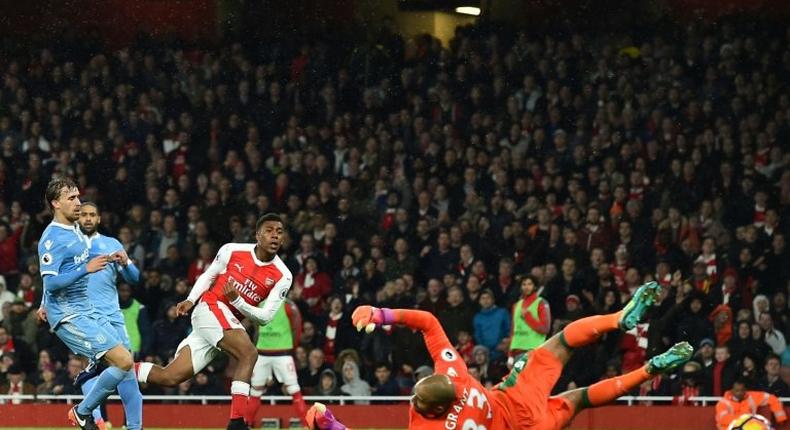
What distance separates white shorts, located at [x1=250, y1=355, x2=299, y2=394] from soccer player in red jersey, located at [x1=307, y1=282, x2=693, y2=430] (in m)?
4.66

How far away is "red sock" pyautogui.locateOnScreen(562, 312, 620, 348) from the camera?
31.1 feet

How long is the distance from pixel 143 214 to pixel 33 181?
5.73 feet

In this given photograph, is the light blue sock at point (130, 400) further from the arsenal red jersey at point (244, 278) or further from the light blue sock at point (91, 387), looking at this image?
the arsenal red jersey at point (244, 278)

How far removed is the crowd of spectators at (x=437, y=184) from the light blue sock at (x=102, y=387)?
16.4ft

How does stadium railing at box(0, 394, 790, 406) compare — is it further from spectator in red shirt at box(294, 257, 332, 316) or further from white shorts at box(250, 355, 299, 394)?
spectator in red shirt at box(294, 257, 332, 316)

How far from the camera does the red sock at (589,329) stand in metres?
9.47

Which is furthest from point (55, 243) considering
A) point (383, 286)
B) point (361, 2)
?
point (361, 2)

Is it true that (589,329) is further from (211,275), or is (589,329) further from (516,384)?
(211,275)

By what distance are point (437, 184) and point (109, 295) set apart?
23.8 ft

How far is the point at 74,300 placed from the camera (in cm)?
1059

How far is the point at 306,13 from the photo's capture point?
78.8ft

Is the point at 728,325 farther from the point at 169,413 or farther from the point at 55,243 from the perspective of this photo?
the point at 55,243

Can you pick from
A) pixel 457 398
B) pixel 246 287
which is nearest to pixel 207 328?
pixel 246 287

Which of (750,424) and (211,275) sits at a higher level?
(211,275)
